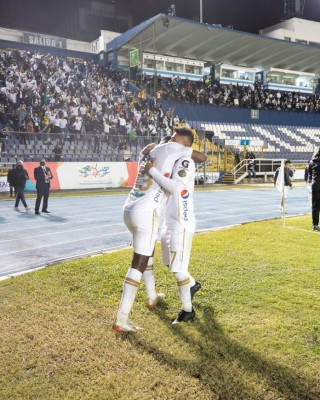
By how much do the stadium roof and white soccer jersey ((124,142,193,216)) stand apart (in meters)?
29.9

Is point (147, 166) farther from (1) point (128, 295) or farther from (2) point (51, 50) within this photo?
(2) point (51, 50)

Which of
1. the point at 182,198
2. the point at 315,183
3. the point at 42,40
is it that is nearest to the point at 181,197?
the point at 182,198

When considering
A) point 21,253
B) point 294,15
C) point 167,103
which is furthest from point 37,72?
point 294,15

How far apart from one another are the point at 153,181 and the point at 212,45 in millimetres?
39649

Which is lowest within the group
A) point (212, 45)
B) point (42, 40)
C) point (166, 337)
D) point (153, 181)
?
point (166, 337)

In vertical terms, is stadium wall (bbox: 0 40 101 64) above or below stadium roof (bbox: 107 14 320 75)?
below

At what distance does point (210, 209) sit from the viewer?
15.1 m

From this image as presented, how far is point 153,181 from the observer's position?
430 cm

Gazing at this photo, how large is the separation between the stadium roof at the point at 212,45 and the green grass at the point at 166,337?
29270 millimetres

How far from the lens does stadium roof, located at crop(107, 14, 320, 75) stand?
3503 cm

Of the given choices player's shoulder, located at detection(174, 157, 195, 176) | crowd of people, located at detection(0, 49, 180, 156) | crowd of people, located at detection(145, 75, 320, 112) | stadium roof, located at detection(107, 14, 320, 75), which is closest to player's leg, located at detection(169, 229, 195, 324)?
player's shoulder, located at detection(174, 157, 195, 176)

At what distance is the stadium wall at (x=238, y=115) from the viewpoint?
3534cm

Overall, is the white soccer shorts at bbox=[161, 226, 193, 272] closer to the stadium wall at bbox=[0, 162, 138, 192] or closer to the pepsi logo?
the pepsi logo

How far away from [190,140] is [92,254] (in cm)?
409
